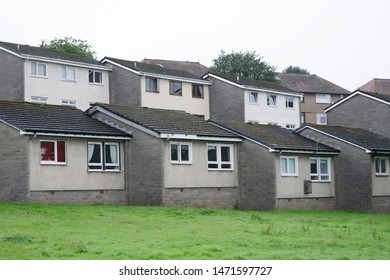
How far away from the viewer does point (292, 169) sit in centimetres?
4228

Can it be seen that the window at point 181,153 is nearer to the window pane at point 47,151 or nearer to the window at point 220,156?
the window at point 220,156

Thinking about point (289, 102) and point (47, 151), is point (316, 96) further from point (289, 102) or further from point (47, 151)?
point (47, 151)

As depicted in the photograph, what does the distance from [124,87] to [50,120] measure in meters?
24.0

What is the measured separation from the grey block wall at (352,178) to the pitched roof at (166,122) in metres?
8.40

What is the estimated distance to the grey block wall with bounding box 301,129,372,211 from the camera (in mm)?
44781

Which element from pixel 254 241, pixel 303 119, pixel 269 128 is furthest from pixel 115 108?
pixel 303 119

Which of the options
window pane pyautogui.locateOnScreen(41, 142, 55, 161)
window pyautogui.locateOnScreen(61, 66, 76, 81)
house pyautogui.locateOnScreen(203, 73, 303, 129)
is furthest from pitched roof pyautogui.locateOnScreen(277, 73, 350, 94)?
window pane pyautogui.locateOnScreen(41, 142, 55, 161)

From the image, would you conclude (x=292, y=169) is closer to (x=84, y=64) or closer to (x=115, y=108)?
(x=115, y=108)

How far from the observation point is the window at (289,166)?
136 feet

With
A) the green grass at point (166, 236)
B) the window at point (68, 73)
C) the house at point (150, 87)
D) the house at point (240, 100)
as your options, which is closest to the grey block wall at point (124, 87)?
the house at point (150, 87)

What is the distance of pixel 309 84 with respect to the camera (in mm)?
90375

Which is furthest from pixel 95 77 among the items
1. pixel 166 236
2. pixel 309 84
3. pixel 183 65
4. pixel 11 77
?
pixel 166 236

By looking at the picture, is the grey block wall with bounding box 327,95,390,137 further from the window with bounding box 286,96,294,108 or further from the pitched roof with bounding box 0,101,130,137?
the pitched roof with bounding box 0,101,130,137

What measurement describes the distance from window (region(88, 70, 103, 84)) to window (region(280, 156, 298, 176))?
2123cm
